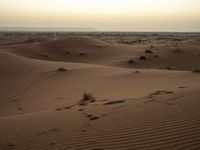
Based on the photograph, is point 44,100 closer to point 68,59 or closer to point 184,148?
point 184,148

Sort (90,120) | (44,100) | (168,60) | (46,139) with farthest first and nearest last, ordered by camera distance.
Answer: (168,60), (44,100), (90,120), (46,139)

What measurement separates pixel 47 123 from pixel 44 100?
4.20m

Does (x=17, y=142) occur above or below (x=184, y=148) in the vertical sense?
below

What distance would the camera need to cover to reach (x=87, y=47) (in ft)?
106

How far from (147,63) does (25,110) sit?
49.3 feet

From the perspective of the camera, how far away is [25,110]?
9883 millimetres

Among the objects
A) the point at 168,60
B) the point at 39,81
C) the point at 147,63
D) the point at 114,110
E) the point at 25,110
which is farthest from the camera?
the point at 168,60

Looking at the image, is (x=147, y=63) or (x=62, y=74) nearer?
(x=62, y=74)

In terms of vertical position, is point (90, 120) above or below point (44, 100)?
above

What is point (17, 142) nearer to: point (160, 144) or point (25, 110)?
point (160, 144)

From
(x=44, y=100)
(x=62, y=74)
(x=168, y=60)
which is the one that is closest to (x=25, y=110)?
(x=44, y=100)

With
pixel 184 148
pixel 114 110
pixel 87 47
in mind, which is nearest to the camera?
pixel 184 148

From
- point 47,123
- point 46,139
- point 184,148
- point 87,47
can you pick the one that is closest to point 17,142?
point 46,139

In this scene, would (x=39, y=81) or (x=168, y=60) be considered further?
(x=168, y=60)
